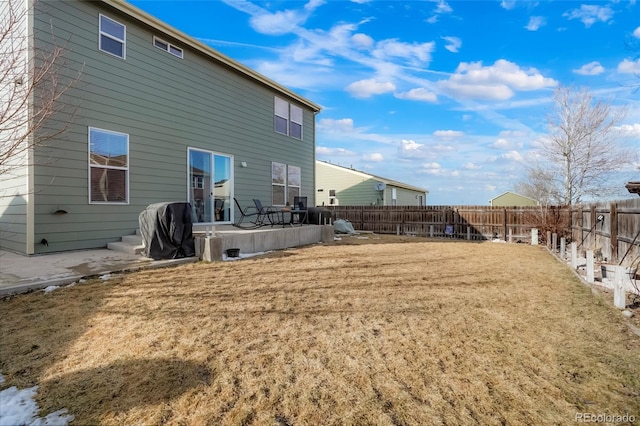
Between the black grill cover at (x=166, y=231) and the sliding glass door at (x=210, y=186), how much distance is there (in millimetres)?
2377

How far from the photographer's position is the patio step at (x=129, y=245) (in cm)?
608

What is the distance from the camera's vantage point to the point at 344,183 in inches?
830

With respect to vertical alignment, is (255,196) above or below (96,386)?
above

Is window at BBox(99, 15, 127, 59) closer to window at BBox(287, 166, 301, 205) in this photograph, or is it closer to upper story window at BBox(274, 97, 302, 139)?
upper story window at BBox(274, 97, 302, 139)

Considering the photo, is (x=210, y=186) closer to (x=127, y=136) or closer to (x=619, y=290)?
(x=127, y=136)

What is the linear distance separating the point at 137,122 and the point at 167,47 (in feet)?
7.17

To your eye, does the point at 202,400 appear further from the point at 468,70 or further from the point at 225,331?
the point at 468,70

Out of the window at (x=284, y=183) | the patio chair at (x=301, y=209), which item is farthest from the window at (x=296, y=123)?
the patio chair at (x=301, y=209)

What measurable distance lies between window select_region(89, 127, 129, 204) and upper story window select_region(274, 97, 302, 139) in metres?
5.52

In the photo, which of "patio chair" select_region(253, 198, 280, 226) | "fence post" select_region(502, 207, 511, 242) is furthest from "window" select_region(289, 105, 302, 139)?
"fence post" select_region(502, 207, 511, 242)

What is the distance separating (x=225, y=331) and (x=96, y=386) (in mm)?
1061

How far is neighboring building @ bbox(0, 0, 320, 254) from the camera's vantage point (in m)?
5.73

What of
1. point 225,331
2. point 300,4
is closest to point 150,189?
point 225,331

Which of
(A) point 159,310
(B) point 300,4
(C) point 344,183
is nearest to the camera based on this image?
(A) point 159,310
